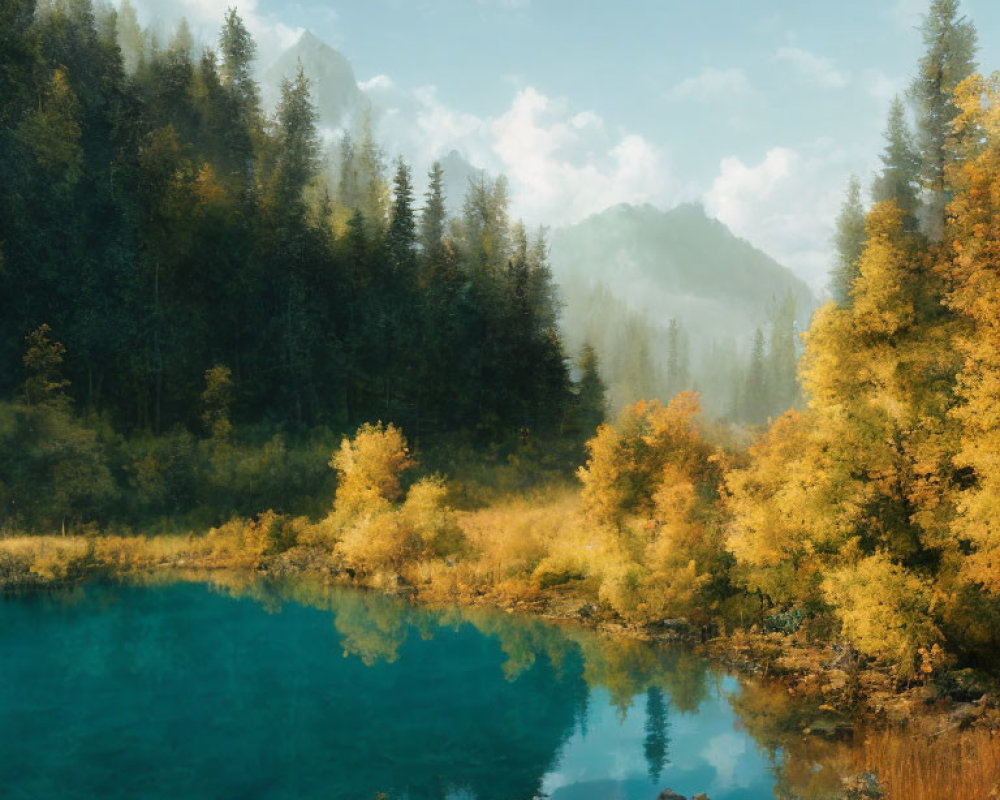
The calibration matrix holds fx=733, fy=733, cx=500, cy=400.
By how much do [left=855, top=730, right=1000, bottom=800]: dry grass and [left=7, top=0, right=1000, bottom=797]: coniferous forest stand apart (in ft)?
8.38

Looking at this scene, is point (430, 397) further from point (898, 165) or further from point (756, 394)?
point (756, 394)

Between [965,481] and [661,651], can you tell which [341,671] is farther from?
[965,481]

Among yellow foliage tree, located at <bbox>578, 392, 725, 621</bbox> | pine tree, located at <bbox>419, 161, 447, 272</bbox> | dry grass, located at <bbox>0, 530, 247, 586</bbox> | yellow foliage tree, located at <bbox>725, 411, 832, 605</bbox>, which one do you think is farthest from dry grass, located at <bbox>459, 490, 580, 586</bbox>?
pine tree, located at <bbox>419, 161, 447, 272</bbox>

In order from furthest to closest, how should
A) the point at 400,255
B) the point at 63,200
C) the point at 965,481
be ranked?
the point at 400,255, the point at 63,200, the point at 965,481

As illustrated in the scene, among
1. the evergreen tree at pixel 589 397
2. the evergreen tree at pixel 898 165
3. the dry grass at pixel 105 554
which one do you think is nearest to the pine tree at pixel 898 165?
the evergreen tree at pixel 898 165

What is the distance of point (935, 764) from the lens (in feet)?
47.7

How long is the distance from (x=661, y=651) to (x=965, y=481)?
36.1ft

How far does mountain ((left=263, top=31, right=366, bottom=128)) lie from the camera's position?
134125 mm

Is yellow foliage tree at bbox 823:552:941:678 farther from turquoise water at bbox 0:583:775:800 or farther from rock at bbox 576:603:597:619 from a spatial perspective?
→ rock at bbox 576:603:597:619

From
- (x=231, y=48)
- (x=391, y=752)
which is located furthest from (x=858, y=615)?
(x=231, y=48)

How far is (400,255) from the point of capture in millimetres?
64125

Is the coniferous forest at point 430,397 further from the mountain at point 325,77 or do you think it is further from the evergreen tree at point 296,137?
the mountain at point 325,77

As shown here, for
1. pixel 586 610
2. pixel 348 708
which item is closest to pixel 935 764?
pixel 348 708

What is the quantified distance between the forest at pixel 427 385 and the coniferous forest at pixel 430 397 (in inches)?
5.9
